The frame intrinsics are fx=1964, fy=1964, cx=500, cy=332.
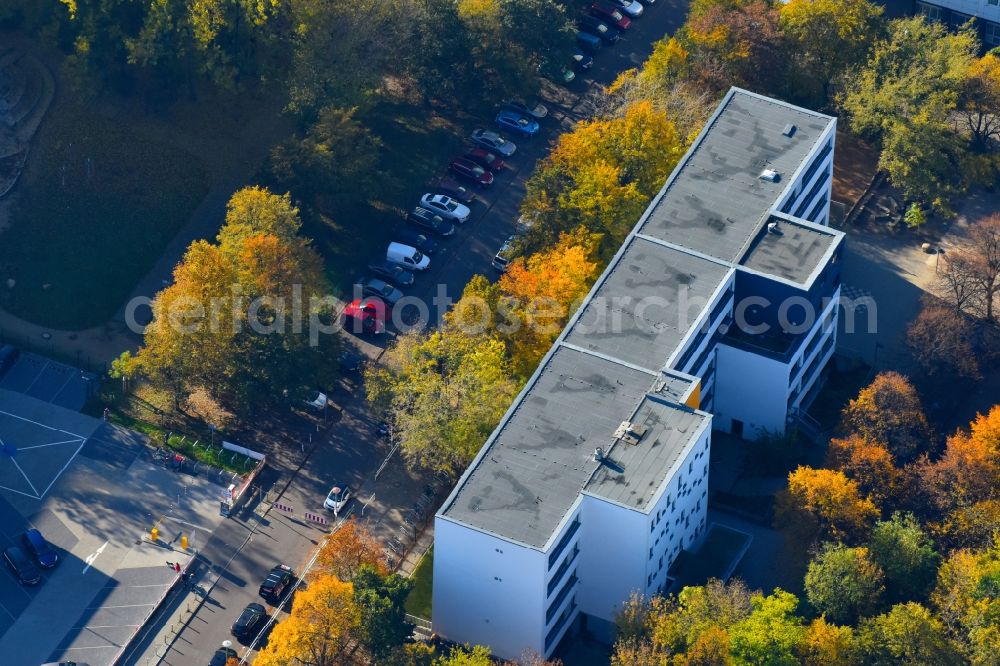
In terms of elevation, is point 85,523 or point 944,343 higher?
point 944,343

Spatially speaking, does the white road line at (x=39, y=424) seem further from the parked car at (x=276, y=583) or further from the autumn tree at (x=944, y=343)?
the autumn tree at (x=944, y=343)

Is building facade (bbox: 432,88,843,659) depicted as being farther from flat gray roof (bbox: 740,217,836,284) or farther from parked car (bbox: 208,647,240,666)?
parked car (bbox: 208,647,240,666)

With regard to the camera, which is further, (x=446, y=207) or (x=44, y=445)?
(x=446, y=207)

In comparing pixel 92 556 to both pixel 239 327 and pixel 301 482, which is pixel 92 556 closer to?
pixel 301 482

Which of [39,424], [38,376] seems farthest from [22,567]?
[38,376]

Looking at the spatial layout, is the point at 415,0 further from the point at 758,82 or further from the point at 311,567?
the point at 311,567

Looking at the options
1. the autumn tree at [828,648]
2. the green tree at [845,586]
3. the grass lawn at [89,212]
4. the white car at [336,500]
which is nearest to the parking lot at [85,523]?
the white car at [336,500]

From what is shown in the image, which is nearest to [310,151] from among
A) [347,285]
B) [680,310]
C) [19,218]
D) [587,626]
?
[347,285]
